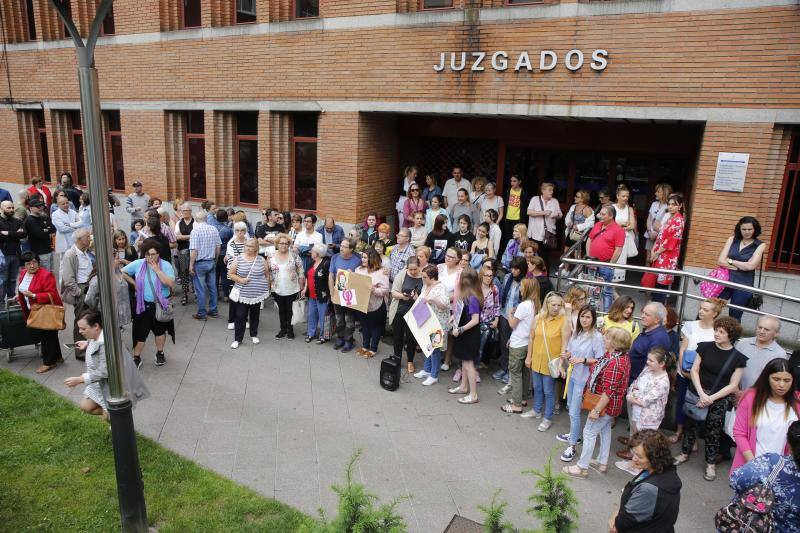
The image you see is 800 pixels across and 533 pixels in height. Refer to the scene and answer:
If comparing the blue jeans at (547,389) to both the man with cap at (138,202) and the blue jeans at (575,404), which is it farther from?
the man with cap at (138,202)

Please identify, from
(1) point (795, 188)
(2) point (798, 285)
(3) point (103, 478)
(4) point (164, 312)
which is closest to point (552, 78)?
(1) point (795, 188)

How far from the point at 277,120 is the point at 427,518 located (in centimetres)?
1055

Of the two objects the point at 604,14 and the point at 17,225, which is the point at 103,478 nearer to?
the point at 17,225

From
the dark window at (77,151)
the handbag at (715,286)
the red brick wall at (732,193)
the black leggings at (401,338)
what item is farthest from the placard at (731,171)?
the dark window at (77,151)

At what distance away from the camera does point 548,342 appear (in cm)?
702

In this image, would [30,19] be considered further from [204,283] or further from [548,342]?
[548,342]

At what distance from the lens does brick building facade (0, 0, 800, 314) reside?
9391mm

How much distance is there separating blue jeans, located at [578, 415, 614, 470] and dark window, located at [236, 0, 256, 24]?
12093mm

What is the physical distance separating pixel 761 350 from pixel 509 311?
3048 mm

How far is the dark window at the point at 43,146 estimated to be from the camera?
62.2 feet

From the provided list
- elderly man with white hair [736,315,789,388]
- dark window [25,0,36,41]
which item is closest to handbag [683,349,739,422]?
elderly man with white hair [736,315,789,388]

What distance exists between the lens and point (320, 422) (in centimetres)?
738

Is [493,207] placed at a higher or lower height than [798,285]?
higher

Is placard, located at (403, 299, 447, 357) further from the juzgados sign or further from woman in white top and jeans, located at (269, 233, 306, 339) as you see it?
the juzgados sign
